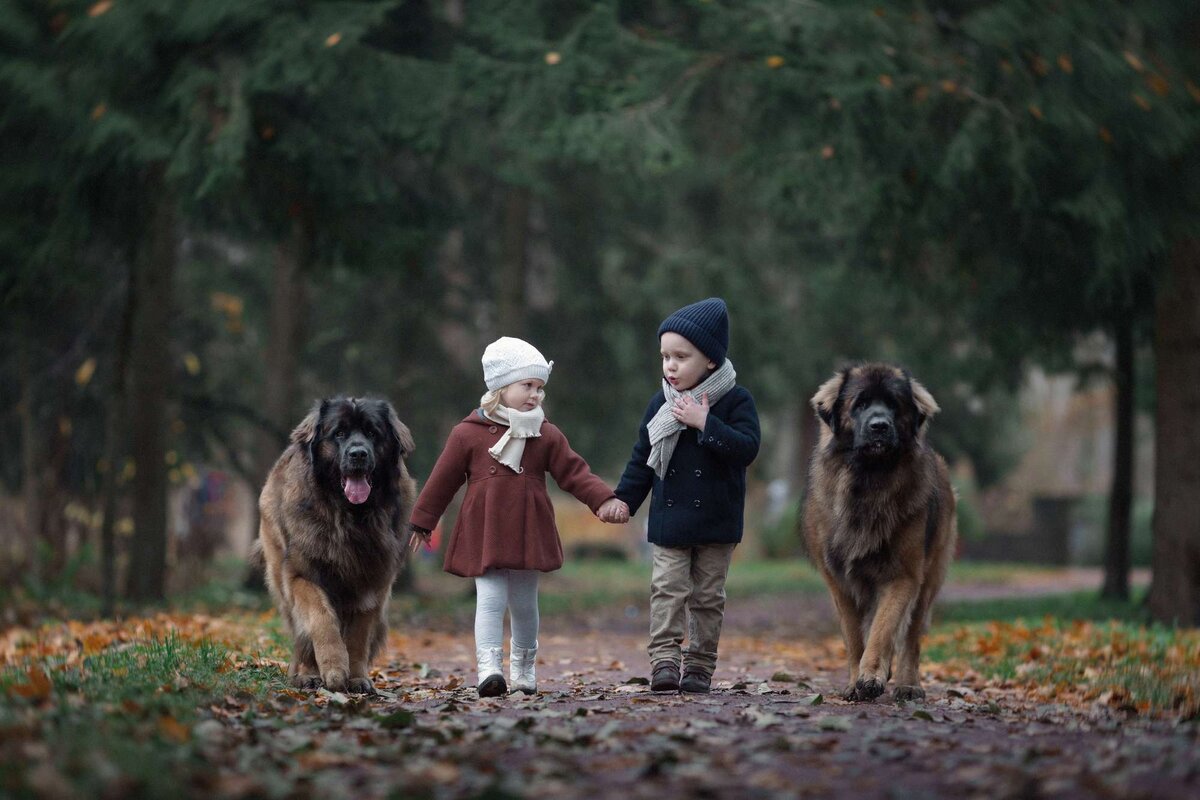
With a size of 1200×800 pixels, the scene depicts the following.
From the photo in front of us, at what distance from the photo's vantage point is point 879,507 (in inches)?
292

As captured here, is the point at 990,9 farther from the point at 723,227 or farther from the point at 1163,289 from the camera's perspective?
the point at 723,227

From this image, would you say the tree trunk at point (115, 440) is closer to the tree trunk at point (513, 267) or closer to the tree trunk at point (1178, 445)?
the tree trunk at point (513, 267)

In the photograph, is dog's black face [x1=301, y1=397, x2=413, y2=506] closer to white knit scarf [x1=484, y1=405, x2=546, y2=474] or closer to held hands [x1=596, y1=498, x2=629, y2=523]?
white knit scarf [x1=484, y1=405, x2=546, y2=474]

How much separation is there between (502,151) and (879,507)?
1208cm

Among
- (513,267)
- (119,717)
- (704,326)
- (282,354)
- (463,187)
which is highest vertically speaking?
(463,187)

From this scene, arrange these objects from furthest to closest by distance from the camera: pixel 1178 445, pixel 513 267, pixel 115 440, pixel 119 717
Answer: pixel 513 267 < pixel 115 440 < pixel 1178 445 < pixel 119 717

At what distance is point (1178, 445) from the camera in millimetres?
12898

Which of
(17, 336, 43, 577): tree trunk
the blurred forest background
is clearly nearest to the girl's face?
the blurred forest background

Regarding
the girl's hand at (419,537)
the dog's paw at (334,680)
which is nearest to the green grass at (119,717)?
the dog's paw at (334,680)

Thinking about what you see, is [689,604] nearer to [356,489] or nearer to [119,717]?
[356,489]

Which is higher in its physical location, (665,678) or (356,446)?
(356,446)

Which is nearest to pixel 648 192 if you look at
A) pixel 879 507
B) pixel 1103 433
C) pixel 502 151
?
pixel 502 151

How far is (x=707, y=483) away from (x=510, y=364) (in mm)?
1227

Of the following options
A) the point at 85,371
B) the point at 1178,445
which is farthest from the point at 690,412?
the point at 85,371
